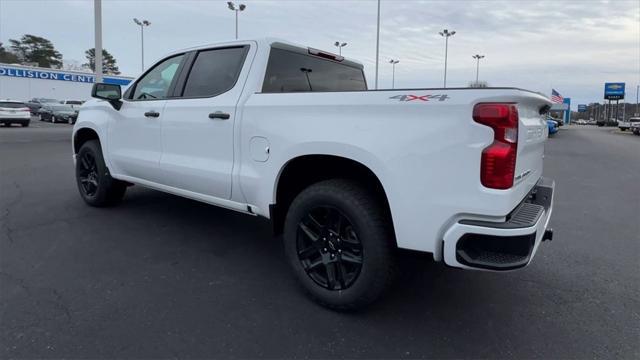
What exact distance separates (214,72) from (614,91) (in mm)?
97716

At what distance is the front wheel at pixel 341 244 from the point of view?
2797 millimetres

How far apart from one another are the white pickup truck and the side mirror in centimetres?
2

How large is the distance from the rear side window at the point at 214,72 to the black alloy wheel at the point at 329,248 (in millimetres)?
1437

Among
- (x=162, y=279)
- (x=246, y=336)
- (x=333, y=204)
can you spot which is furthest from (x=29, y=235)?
(x=333, y=204)

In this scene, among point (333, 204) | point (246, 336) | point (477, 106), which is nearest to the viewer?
point (477, 106)

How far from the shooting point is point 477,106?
2371 millimetres

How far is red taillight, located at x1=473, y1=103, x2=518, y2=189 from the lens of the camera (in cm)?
237

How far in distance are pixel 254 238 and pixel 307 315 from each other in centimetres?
175

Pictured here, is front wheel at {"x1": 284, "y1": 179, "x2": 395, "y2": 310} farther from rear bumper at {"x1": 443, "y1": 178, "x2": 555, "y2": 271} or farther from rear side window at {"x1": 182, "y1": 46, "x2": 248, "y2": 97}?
rear side window at {"x1": 182, "y1": 46, "x2": 248, "y2": 97}

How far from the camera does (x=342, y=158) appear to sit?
3000mm

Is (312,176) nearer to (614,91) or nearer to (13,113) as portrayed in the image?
(13,113)

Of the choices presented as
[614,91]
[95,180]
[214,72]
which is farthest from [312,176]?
[614,91]

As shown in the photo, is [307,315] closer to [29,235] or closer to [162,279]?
[162,279]

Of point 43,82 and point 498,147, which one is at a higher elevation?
point 43,82
